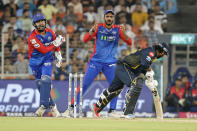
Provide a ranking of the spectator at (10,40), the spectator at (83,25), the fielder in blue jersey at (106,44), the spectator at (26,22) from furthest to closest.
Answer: the spectator at (26,22)
the spectator at (83,25)
the spectator at (10,40)
the fielder in blue jersey at (106,44)

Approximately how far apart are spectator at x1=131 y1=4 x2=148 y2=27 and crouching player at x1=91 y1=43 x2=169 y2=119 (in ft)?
26.9

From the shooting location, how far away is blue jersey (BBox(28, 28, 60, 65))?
13633mm

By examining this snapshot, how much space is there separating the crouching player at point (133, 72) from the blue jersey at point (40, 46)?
73.1 inches

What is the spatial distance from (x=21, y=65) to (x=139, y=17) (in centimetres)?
517

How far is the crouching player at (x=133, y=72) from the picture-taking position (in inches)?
473

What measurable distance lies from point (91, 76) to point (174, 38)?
507 cm

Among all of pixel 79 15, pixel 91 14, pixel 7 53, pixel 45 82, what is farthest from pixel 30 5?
pixel 45 82

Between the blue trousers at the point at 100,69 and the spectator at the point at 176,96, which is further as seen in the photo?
the spectator at the point at 176,96

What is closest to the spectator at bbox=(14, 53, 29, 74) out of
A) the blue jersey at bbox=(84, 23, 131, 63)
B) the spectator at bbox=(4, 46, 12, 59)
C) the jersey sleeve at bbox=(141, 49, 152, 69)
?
the spectator at bbox=(4, 46, 12, 59)

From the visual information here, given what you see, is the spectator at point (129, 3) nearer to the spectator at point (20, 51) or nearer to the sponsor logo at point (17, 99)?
the spectator at point (20, 51)

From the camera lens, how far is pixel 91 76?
13.9 metres

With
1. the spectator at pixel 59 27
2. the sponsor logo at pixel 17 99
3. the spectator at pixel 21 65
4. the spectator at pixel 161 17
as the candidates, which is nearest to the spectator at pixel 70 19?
the spectator at pixel 59 27

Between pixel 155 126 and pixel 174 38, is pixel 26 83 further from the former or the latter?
pixel 155 126

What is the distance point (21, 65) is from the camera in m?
17.8
